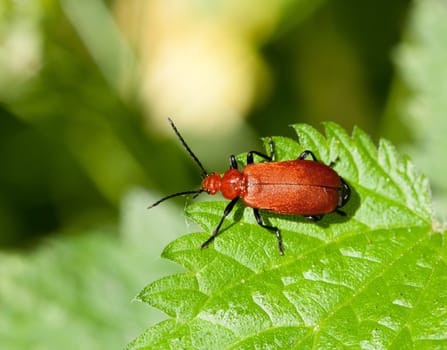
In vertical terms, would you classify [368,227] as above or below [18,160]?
below

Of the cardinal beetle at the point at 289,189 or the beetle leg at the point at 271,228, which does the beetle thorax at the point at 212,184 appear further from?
the beetle leg at the point at 271,228

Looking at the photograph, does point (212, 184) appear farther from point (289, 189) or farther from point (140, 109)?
point (140, 109)

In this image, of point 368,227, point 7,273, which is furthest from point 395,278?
point 7,273

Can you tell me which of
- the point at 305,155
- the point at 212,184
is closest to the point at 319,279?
the point at 305,155

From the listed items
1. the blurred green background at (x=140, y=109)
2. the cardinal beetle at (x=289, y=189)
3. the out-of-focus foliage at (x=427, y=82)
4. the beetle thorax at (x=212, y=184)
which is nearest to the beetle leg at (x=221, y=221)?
the cardinal beetle at (x=289, y=189)

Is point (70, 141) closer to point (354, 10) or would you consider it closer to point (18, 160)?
point (18, 160)
